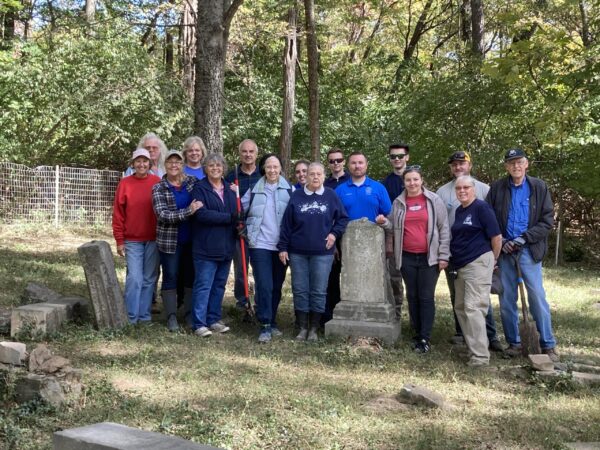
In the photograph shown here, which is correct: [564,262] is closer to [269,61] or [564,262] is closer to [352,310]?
[352,310]

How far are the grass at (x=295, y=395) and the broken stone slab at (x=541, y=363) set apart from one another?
0.16m

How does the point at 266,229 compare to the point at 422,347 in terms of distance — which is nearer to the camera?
the point at 422,347

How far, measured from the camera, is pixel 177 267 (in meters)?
6.84

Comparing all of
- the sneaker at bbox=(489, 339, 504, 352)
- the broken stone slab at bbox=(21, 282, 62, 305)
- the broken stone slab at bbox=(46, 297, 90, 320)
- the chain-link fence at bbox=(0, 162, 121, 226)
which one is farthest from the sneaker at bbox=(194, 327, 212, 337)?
the chain-link fence at bbox=(0, 162, 121, 226)

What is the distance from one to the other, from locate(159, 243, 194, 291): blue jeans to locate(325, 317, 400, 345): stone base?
5.43ft

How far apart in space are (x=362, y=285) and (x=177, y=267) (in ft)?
6.62

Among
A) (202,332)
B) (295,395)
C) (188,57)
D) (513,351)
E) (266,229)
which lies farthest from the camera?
(188,57)

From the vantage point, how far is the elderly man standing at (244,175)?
7095mm

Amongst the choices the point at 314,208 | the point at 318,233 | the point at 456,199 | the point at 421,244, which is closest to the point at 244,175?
the point at 314,208

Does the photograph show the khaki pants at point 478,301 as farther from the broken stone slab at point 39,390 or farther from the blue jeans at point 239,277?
the broken stone slab at point 39,390

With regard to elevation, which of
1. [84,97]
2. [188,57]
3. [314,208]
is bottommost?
[314,208]

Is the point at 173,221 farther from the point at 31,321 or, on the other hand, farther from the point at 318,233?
the point at 31,321

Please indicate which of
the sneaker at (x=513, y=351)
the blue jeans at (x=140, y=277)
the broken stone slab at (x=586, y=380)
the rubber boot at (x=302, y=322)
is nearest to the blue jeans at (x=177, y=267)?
the blue jeans at (x=140, y=277)

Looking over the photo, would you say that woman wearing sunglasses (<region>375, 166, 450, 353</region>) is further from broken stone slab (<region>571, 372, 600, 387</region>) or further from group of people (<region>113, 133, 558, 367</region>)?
broken stone slab (<region>571, 372, 600, 387</region>)
